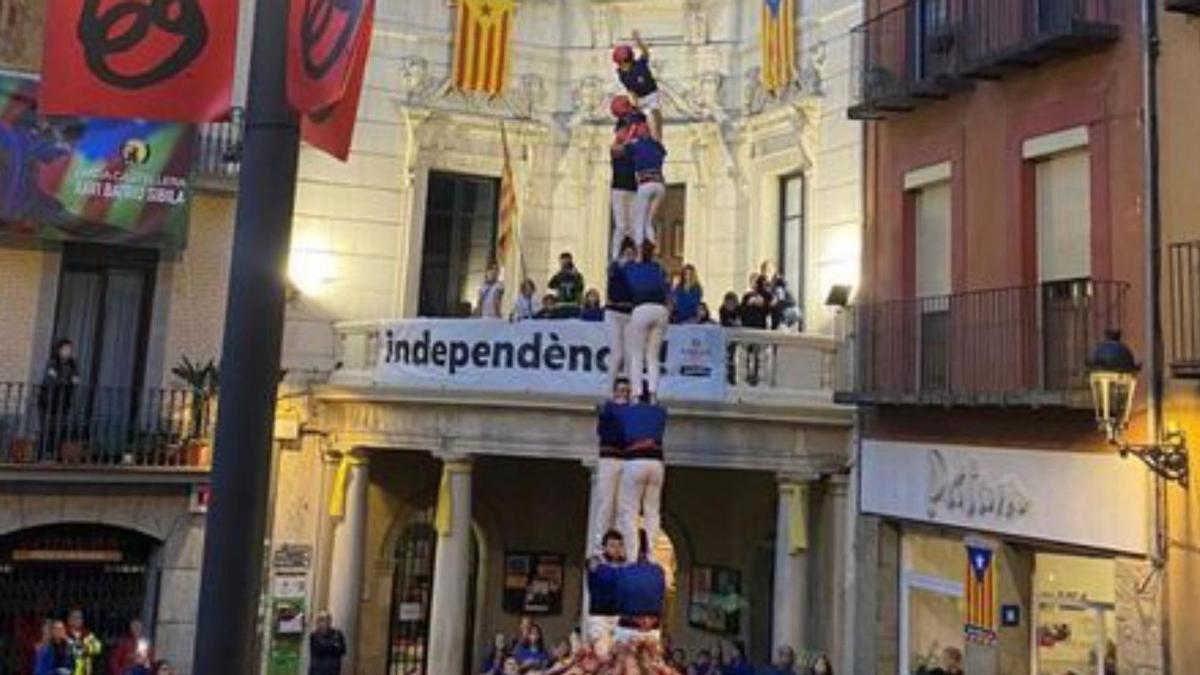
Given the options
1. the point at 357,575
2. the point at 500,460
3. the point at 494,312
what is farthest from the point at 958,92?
the point at 357,575

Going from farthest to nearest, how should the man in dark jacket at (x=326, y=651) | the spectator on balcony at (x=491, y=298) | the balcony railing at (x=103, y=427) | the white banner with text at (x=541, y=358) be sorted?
1. the spectator on balcony at (x=491, y=298)
2. the balcony railing at (x=103, y=427)
3. the man in dark jacket at (x=326, y=651)
4. the white banner with text at (x=541, y=358)

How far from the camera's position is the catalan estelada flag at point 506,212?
19.6 metres

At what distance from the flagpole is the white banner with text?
1056 cm

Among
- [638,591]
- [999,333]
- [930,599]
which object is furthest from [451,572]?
[638,591]

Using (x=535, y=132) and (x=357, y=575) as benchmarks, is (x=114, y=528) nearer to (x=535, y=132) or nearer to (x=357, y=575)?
(x=357, y=575)

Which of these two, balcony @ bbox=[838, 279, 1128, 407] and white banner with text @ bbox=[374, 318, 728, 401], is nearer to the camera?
balcony @ bbox=[838, 279, 1128, 407]

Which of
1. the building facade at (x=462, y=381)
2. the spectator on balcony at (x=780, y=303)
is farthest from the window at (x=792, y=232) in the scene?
the spectator on balcony at (x=780, y=303)

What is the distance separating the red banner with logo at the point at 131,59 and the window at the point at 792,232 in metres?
13.8

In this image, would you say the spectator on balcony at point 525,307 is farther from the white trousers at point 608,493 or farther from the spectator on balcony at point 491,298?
the white trousers at point 608,493

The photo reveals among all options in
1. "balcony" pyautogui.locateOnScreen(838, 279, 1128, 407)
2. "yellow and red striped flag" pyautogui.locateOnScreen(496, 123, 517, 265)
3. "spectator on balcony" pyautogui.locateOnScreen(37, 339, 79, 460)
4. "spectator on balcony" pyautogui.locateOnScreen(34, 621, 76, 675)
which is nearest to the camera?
"balcony" pyautogui.locateOnScreen(838, 279, 1128, 407)

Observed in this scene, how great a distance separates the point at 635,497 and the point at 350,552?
1014 centimetres

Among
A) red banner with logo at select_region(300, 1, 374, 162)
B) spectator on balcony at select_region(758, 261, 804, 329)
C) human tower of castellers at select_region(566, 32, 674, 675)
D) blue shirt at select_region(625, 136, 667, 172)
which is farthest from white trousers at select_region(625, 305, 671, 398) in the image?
spectator on balcony at select_region(758, 261, 804, 329)

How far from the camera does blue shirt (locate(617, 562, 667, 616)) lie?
8852 mm

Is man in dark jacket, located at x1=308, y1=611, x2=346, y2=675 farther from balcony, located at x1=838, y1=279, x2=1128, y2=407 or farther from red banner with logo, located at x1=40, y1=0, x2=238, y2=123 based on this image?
red banner with logo, located at x1=40, y1=0, x2=238, y2=123
